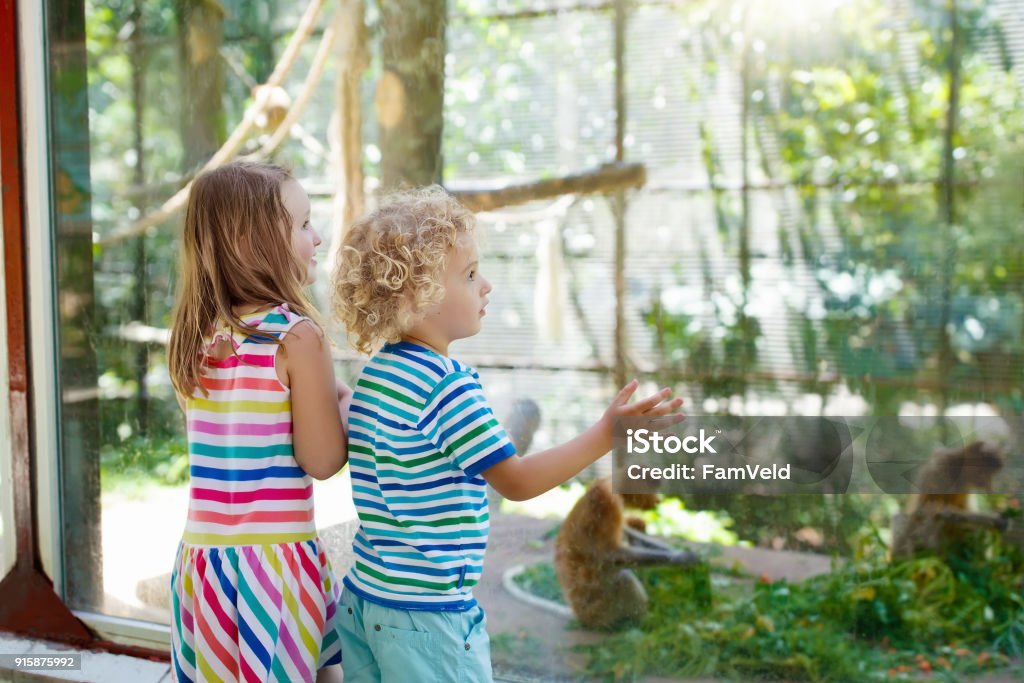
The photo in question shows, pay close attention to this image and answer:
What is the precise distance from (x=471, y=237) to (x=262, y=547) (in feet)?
1.34

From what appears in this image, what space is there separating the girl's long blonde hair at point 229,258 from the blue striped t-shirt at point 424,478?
0.17 meters

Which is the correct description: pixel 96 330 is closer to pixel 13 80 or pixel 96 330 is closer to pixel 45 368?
pixel 45 368

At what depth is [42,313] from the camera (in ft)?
5.10

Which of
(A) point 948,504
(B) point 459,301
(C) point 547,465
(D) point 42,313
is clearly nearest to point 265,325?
(B) point 459,301

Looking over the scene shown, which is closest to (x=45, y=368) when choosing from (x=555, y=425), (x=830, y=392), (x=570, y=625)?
(x=555, y=425)

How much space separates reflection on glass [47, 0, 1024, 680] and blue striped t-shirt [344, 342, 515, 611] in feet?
2.08

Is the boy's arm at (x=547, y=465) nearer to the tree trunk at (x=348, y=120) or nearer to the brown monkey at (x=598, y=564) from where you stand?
the brown monkey at (x=598, y=564)

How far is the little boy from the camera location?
2.90 feet

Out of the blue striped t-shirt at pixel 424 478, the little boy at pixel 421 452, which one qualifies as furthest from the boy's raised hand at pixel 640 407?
the blue striped t-shirt at pixel 424 478

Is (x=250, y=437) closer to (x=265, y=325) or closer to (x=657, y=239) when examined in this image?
(x=265, y=325)

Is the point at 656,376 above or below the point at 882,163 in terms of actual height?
below

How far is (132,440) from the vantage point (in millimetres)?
1691

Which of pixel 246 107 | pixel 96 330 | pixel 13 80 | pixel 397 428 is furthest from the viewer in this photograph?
pixel 246 107

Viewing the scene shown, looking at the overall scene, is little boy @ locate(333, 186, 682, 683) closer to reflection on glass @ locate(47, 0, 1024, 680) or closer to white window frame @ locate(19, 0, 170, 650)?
reflection on glass @ locate(47, 0, 1024, 680)
